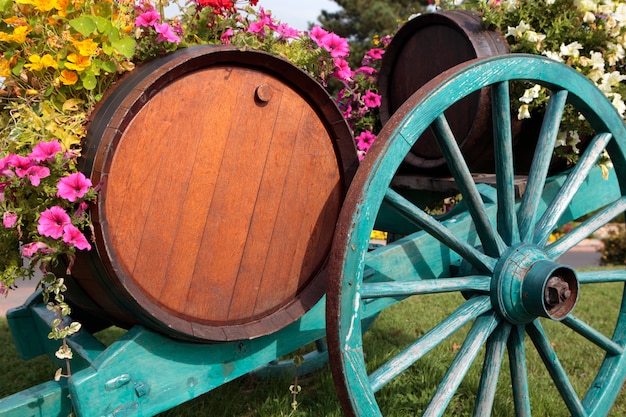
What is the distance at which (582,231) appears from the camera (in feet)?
7.56

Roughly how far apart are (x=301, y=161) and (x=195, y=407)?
1.58 m

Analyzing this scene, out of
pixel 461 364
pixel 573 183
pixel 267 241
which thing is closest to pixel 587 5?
pixel 573 183

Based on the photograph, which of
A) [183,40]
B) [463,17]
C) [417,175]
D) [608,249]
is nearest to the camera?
[183,40]

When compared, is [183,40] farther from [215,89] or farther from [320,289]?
[320,289]

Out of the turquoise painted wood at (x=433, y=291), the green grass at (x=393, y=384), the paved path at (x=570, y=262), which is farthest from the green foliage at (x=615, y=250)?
the turquoise painted wood at (x=433, y=291)

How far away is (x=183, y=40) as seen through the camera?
1851 millimetres

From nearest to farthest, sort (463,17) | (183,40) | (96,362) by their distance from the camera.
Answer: (96,362)
(183,40)
(463,17)

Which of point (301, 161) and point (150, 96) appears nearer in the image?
point (150, 96)

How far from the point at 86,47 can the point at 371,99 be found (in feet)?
4.72

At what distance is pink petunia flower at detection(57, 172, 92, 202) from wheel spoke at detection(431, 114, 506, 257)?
3.28ft

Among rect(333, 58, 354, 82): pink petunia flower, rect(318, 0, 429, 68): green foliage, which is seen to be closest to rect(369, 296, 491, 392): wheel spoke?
rect(333, 58, 354, 82): pink petunia flower

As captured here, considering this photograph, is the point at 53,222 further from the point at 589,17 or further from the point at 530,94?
the point at 589,17

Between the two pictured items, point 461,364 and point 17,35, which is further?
point 461,364

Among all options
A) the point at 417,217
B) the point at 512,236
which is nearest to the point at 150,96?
the point at 417,217
